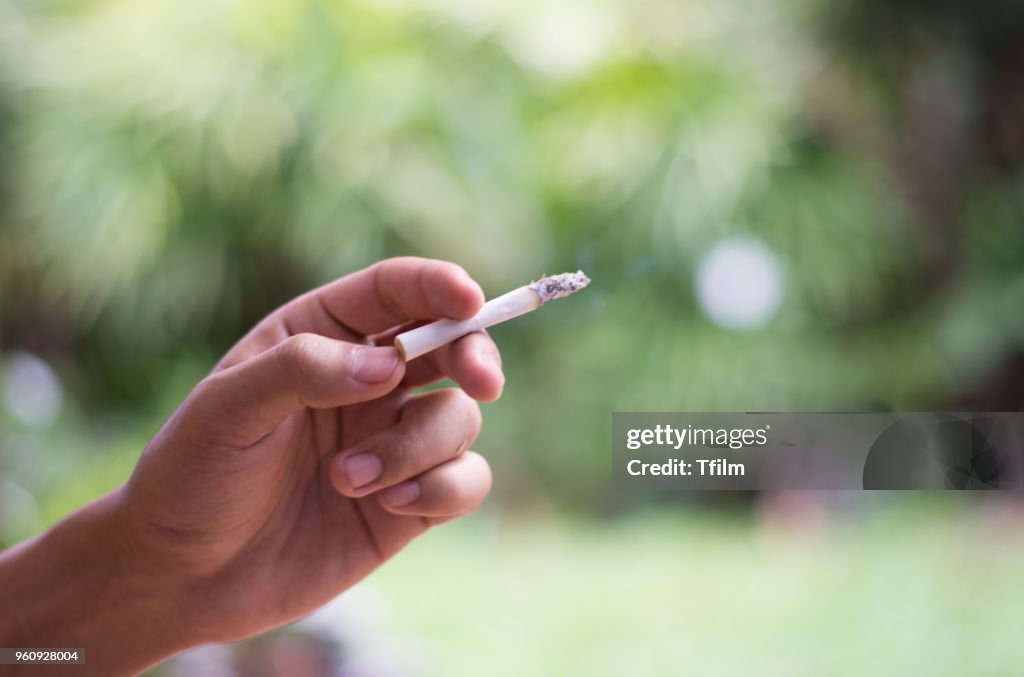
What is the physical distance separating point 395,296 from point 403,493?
96mm

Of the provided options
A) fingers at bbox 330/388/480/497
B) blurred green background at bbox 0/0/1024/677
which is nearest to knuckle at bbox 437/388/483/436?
fingers at bbox 330/388/480/497

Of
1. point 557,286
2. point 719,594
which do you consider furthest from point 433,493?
point 719,594

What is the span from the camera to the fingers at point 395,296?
1.31ft

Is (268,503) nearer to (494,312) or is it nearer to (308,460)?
(308,460)

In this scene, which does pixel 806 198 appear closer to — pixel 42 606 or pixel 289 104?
pixel 289 104

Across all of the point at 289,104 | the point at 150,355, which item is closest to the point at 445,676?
the point at 150,355

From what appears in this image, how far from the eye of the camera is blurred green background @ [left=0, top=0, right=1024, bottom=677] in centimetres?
126

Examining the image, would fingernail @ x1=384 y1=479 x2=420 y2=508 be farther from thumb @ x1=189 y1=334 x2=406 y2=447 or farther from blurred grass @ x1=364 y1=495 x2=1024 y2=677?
blurred grass @ x1=364 y1=495 x2=1024 y2=677

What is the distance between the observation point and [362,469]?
41cm

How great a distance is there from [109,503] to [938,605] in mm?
948

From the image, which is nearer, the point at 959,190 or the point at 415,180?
the point at 415,180

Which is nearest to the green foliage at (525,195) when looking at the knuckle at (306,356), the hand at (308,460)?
the hand at (308,460)

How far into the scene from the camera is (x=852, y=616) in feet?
3.45

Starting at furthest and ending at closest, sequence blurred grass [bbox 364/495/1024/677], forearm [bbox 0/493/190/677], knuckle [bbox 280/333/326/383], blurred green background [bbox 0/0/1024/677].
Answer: blurred green background [bbox 0/0/1024/677]
blurred grass [bbox 364/495/1024/677]
forearm [bbox 0/493/190/677]
knuckle [bbox 280/333/326/383]
